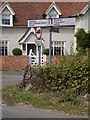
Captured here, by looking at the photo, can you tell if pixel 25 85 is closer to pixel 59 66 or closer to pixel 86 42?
pixel 59 66

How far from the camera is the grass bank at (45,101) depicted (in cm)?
1008

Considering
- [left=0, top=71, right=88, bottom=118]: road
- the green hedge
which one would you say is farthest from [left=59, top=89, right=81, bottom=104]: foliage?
[left=0, top=71, right=88, bottom=118]: road

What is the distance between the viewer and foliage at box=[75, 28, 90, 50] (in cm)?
2962

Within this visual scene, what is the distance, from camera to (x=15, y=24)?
111ft

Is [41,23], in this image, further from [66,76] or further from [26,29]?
[26,29]

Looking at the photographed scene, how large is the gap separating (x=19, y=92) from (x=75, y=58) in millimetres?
2455

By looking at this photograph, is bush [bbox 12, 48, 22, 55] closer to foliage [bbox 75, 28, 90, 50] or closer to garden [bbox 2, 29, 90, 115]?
foliage [bbox 75, 28, 90, 50]

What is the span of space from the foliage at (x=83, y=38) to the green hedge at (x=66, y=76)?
1759cm

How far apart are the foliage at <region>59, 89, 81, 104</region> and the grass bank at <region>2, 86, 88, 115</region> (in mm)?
69

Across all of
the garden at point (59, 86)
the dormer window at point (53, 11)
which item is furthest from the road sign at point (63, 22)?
the dormer window at point (53, 11)

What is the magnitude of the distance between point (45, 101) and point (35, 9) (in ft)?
81.9

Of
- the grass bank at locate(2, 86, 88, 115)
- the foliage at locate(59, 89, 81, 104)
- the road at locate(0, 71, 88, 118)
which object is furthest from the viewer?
the foliage at locate(59, 89, 81, 104)

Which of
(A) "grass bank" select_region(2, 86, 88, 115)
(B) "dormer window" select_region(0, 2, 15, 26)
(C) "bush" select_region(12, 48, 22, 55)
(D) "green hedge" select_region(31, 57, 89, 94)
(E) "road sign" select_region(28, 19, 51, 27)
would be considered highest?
(B) "dormer window" select_region(0, 2, 15, 26)

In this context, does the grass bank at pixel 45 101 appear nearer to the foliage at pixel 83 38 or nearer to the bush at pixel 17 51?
the foliage at pixel 83 38
